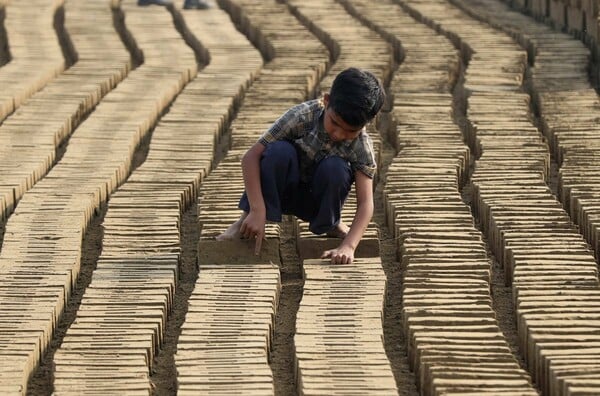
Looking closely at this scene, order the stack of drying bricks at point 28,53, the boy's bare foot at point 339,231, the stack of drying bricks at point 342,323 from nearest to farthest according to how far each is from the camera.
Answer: the stack of drying bricks at point 342,323
the boy's bare foot at point 339,231
the stack of drying bricks at point 28,53

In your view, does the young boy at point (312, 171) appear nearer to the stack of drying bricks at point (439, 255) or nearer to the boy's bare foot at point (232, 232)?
the boy's bare foot at point (232, 232)

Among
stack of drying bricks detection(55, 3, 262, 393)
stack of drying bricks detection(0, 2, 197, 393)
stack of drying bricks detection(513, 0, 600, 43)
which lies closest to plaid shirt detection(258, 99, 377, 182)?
stack of drying bricks detection(55, 3, 262, 393)

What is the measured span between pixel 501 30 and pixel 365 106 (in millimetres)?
6653

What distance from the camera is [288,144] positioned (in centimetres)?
665

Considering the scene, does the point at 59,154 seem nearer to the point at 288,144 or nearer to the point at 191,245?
the point at 191,245

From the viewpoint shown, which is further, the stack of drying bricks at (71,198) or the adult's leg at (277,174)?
the adult's leg at (277,174)

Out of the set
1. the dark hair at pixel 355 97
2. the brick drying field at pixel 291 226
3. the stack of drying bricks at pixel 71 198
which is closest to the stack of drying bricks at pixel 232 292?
the brick drying field at pixel 291 226

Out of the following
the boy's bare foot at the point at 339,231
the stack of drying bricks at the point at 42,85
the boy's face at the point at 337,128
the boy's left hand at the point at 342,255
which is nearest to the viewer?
the boy's face at the point at 337,128

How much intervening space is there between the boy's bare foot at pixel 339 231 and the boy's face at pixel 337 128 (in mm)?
422

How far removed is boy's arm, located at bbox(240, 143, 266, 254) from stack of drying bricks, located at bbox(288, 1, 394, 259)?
31 cm

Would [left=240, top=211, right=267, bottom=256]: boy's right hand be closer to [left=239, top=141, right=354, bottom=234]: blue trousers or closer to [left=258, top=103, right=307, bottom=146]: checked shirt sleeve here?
[left=239, top=141, right=354, bottom=234]: blue trousers

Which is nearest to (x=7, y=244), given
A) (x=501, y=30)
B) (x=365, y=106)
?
(x=365, y=106)

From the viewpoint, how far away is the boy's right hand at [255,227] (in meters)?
6.60

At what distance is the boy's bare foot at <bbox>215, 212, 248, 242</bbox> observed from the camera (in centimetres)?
670
